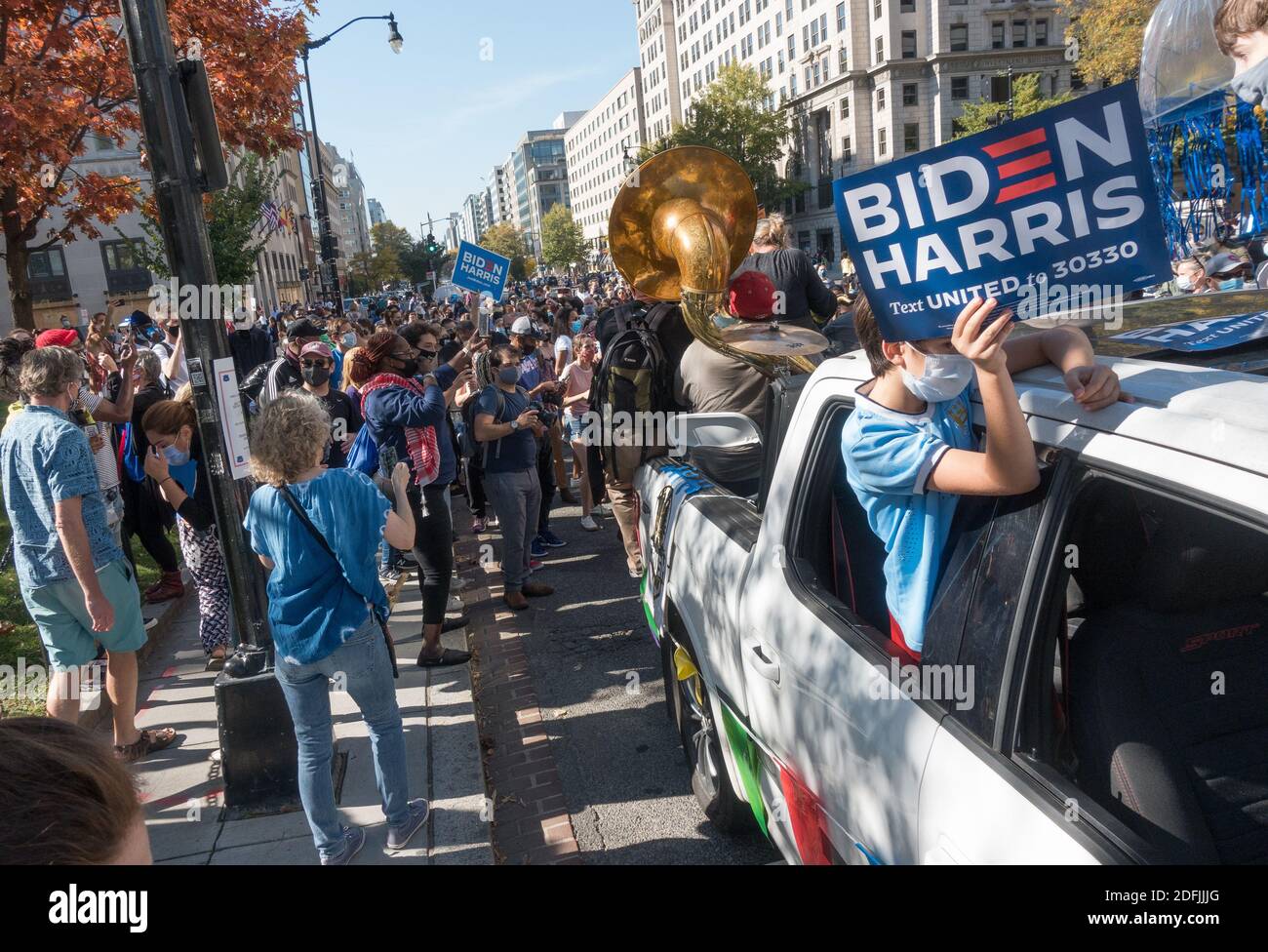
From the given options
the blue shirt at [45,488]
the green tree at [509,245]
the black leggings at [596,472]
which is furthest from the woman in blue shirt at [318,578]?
the green tree at [509,245]

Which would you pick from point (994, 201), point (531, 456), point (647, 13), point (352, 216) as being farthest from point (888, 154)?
point (352, 216)

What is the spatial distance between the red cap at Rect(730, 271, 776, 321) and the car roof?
3.28 m

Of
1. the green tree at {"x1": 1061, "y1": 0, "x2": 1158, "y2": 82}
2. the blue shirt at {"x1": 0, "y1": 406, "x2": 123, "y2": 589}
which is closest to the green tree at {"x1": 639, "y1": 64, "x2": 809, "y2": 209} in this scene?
the green tree at {"x1": 1061, "y1": 0, "x2": 1158, "y2": 82}

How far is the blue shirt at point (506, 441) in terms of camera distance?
6.41 metres

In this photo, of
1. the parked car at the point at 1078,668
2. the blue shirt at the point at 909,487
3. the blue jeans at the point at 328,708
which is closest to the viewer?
the parked car at the point at 1078,668

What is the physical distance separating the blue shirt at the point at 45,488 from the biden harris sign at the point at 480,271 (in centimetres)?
629

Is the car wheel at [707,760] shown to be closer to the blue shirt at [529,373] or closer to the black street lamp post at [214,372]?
the black street lamp post at [214,372]

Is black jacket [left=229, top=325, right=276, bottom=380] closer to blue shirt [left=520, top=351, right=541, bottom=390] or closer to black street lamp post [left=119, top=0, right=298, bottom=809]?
blue shirt [left=520, top=351, right=541, bottom=390]

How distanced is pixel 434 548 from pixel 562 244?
105061mm

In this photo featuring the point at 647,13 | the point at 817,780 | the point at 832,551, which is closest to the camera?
the point at 817,780
